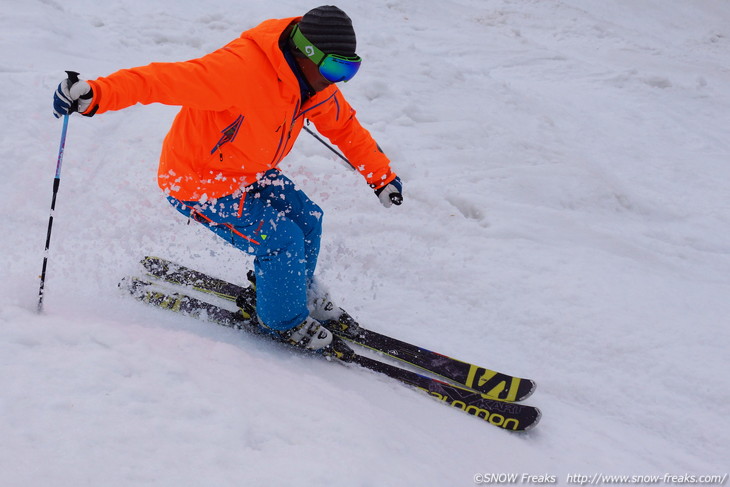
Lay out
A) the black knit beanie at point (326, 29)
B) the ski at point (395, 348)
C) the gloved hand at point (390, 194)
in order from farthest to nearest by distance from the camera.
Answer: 1. the gloved hand at point (390, 194)
2. the ski at point (395, 348)
3. the black knit beanie at point (326, 29)

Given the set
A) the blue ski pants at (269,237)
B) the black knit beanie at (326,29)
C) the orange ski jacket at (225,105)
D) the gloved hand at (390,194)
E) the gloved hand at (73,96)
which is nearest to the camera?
the gloved hand at (73,96)

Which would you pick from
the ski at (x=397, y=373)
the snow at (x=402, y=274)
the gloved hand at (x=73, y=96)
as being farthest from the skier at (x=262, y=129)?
the snow at (x=402, y=274)

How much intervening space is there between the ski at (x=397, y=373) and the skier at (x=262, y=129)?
0.24 m

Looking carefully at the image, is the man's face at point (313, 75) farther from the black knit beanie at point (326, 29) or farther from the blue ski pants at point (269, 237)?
the blue ski pants at point (269, 237)

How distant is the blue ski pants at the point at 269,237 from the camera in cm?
288

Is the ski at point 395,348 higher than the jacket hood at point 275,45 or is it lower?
lower

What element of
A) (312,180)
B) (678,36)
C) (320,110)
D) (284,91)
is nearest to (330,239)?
(312,180)

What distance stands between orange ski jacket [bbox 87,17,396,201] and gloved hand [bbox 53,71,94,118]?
34mm

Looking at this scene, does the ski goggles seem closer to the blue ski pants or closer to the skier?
the skier

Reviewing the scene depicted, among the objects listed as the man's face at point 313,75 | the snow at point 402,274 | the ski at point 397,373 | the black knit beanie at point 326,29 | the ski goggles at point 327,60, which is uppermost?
the black knit beanie at point 326,29

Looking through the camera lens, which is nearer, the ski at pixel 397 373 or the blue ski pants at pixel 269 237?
the blue ski pants at pixel 269 237

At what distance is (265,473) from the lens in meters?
1.80

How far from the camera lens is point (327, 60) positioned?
8.16 ft

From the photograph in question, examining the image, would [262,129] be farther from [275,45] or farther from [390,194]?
[390,194]
